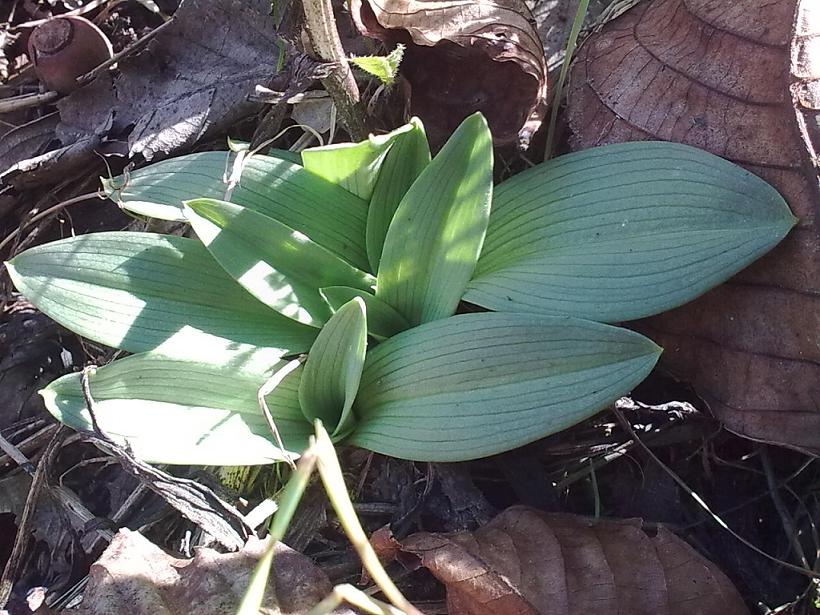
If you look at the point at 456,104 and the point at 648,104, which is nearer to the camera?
the point at 648,104

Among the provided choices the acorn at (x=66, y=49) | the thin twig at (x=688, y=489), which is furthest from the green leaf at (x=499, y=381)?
the acorn at (x=66, y=49)

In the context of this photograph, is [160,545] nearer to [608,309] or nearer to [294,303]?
[294,303]

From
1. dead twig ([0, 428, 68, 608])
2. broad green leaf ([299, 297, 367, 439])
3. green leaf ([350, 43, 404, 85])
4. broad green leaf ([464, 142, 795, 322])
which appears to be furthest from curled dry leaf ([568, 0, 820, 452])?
dead twig ([0, 428, 68, 608])

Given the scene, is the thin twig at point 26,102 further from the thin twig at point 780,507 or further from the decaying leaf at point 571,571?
the thin twig at point 780,507

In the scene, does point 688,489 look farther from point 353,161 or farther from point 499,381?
point 353,161

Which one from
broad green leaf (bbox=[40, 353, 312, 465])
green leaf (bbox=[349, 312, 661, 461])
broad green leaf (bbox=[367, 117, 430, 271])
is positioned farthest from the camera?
broad green leaf (bbox=[367, 117, 430, 271])

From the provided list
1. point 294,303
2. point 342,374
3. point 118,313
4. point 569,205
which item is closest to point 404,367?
point 342,374

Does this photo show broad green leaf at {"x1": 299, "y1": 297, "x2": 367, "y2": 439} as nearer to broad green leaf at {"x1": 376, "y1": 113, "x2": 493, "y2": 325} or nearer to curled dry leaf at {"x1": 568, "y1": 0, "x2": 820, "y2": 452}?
broad green leaf at {"x1": 376, "y1": 113, "x2": 493, "y2": 325}
